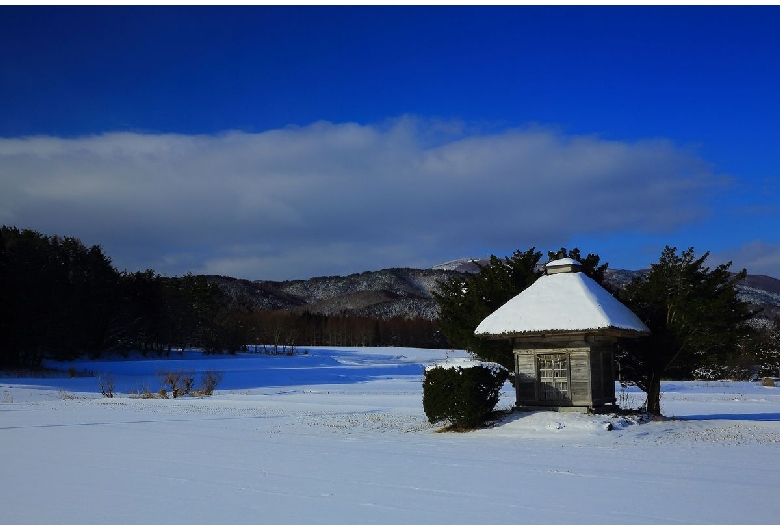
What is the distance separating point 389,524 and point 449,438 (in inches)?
416

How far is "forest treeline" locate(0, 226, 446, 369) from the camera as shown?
58.4 metres

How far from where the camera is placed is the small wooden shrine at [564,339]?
2066 cm

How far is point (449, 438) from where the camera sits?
19406 millimetres

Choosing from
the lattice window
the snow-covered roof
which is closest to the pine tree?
the snow-covered roof

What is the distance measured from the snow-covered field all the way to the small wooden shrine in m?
1.03

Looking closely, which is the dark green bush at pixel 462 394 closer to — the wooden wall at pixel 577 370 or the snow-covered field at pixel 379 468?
the snow-covered field at pixel 379 468

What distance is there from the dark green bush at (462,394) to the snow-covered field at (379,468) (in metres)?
0.65

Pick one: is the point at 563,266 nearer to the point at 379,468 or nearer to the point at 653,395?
the point at 653,395

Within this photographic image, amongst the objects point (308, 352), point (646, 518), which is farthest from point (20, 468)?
point (308, 352)

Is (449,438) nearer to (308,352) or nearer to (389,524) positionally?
(389,524)

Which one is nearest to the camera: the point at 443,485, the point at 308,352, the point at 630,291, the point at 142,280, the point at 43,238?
the point at 443,485

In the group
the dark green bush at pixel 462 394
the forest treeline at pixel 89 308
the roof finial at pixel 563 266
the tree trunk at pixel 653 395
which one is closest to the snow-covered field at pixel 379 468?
the dark green bush at pixel 462 394

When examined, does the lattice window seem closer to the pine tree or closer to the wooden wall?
the wooden wall

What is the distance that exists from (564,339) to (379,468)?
31.0 feet
